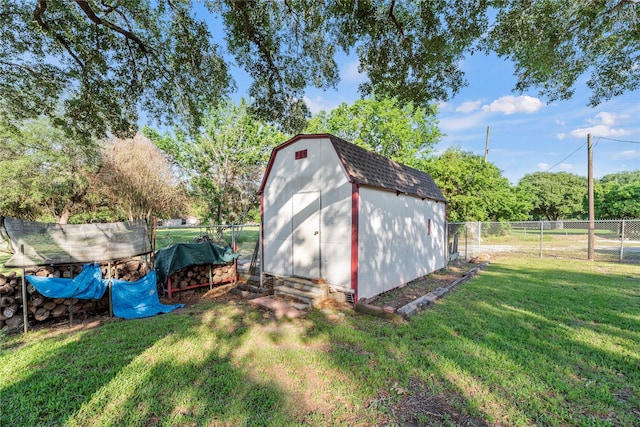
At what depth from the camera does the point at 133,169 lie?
617 inches

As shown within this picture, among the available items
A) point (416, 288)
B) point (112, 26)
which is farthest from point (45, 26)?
point (416, 288)

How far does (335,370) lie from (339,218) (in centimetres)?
321

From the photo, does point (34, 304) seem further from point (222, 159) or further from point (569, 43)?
point (222, 159)

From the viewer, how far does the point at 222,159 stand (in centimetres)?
2008

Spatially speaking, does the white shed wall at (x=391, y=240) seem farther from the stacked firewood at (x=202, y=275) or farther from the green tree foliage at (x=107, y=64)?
the green tree foliage at (x=107, y=64)

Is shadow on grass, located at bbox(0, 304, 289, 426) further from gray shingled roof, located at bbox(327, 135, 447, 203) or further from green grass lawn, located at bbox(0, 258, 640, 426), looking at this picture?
gray shingled roof, located at bbox(327, 135, 447, 203)

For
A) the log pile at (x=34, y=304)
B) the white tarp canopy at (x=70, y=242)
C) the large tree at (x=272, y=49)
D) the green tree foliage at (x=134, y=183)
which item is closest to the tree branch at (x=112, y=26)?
the large tree at (x=272, y=49)

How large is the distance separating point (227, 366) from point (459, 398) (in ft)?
8.70

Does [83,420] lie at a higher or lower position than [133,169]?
lower

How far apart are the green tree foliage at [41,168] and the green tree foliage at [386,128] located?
1485 centimetres

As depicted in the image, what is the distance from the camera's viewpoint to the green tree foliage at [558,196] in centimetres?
3872

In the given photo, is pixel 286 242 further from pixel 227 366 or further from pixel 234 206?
pixel 234 206

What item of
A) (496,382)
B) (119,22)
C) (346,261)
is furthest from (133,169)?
(496,382)

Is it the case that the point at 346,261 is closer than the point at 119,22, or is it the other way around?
the point at 346,261
